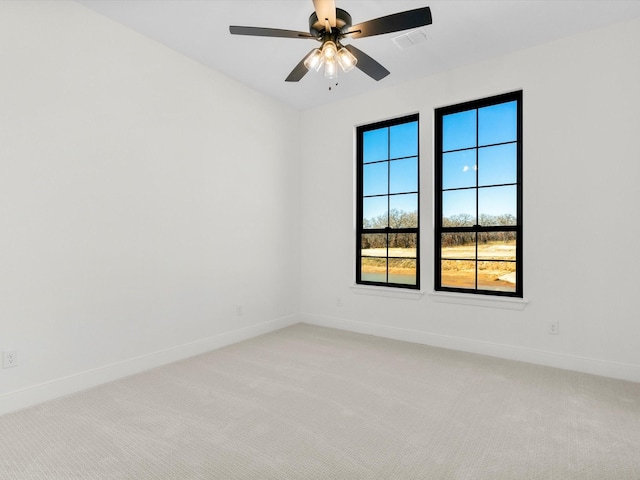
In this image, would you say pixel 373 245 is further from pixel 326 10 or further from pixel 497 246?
pixel 326 10

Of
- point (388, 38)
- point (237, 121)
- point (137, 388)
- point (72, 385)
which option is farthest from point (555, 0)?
point (72, 385)

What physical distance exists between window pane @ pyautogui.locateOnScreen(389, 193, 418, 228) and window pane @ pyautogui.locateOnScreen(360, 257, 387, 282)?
0.48 meters

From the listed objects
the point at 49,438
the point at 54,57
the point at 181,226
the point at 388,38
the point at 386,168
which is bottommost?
the point at 49,438

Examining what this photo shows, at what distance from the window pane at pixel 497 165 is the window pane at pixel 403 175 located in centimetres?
71

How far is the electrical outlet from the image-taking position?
243cm

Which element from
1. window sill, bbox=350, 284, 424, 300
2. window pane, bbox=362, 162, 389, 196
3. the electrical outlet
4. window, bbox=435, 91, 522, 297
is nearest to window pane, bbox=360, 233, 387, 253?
window sill, bbox=350, 284, 424, 300

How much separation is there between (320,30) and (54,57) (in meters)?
1.99

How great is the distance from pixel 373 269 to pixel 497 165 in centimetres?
181

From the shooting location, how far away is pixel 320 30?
238 cm

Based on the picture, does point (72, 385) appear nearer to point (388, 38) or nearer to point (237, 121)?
point (237, 121)

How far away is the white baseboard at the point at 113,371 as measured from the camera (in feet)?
8.19

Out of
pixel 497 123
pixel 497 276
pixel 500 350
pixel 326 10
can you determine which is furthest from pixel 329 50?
pixel 500 350

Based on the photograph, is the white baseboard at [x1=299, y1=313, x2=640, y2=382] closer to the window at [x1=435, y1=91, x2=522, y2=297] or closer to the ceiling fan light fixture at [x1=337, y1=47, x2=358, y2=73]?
the window at [x1=435, y1=91, x2=522, y2=297]

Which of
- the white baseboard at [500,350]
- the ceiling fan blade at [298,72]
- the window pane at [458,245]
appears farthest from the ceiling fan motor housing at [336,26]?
the white baseboard at [500,350]
